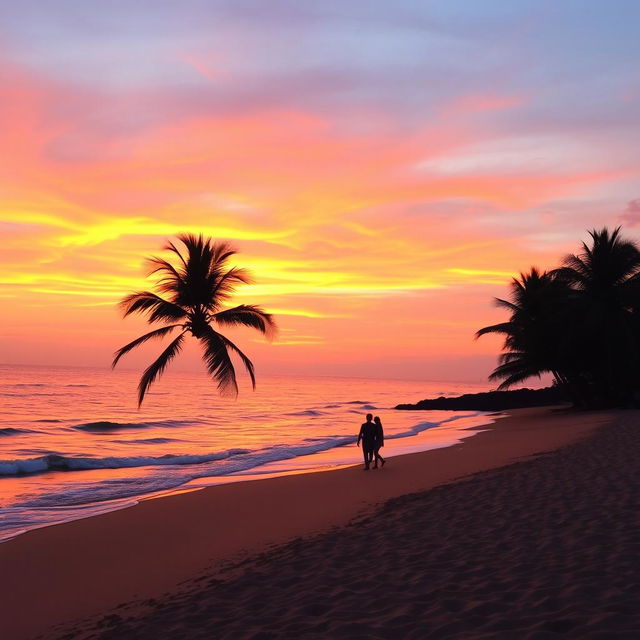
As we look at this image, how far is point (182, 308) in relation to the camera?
1514cm

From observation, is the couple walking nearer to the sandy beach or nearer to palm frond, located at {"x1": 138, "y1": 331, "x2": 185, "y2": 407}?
the sandy beach

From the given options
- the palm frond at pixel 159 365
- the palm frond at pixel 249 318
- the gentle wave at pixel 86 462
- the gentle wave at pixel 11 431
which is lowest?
the gentle wave at pixel 86 462

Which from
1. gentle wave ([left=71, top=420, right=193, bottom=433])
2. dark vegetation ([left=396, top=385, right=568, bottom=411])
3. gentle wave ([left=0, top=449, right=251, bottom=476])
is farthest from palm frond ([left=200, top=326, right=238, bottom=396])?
dark vegetation ([left=396, top=385, right=568, bottom=411])

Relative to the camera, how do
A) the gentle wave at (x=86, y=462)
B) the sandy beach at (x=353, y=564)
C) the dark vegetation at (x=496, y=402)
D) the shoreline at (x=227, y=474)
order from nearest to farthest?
the sandy beach at (x=353, y=564)
the shoreline at (x=227, y=474)
the gentle wave at (x=86, y=462)
the dark vegetation at (x=496, y=402)

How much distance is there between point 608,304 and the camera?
33781 mm

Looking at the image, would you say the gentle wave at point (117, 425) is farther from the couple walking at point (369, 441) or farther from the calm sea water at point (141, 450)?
the couple walking at point (369, 441)

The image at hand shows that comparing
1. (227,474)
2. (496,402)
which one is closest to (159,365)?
(227,474)

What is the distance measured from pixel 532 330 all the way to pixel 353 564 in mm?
31288

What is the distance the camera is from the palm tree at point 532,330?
34969mm

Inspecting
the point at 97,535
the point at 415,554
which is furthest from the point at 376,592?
the point at 97,535

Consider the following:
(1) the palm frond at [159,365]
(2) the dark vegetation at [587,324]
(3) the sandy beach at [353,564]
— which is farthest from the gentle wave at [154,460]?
(2) the dark vegetation at [587,324]

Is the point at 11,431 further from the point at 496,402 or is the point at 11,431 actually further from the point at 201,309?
the point at 496,402

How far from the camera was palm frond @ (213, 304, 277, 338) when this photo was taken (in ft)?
50.4

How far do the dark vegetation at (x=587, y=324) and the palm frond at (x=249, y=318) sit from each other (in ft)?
70.5
